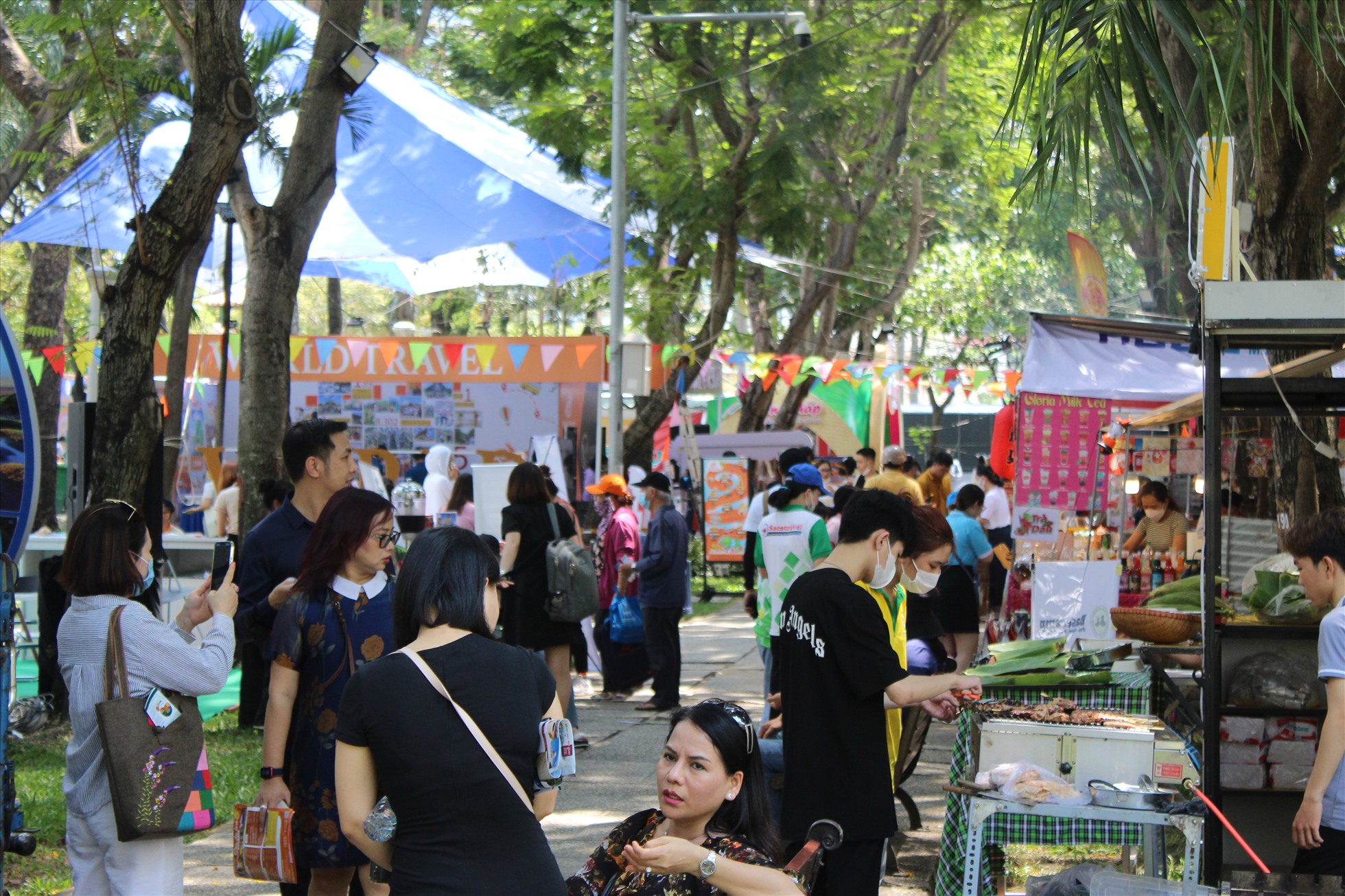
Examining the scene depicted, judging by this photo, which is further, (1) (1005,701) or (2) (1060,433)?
(2) (1060,433)

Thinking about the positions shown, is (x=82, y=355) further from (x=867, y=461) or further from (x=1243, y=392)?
(x=1243, y=392)

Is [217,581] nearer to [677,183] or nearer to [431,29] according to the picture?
[677,183]

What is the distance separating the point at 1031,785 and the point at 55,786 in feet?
18.9

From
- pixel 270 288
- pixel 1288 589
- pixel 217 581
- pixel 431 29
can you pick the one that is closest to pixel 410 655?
pixel 217 581

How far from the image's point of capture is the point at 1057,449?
12.5 meters

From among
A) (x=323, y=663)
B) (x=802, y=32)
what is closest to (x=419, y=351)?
(x=802, y=32)

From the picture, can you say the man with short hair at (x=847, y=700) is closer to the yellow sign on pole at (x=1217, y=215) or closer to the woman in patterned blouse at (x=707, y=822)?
the woman in patterned blouse at (x=707, y=822)

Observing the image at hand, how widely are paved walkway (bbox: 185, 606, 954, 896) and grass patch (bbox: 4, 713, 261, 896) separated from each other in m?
0.55

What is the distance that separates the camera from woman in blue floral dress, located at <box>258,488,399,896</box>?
3.96 meters

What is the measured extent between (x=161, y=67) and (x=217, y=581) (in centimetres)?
696

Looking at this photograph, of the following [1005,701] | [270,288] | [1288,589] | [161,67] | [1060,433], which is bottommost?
[1005,701]

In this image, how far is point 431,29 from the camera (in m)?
33.4

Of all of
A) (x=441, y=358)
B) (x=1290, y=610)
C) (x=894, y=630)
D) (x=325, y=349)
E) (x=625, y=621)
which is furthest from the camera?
(x=325, y=349)

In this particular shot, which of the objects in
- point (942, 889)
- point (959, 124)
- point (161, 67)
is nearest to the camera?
point (942, 889)
